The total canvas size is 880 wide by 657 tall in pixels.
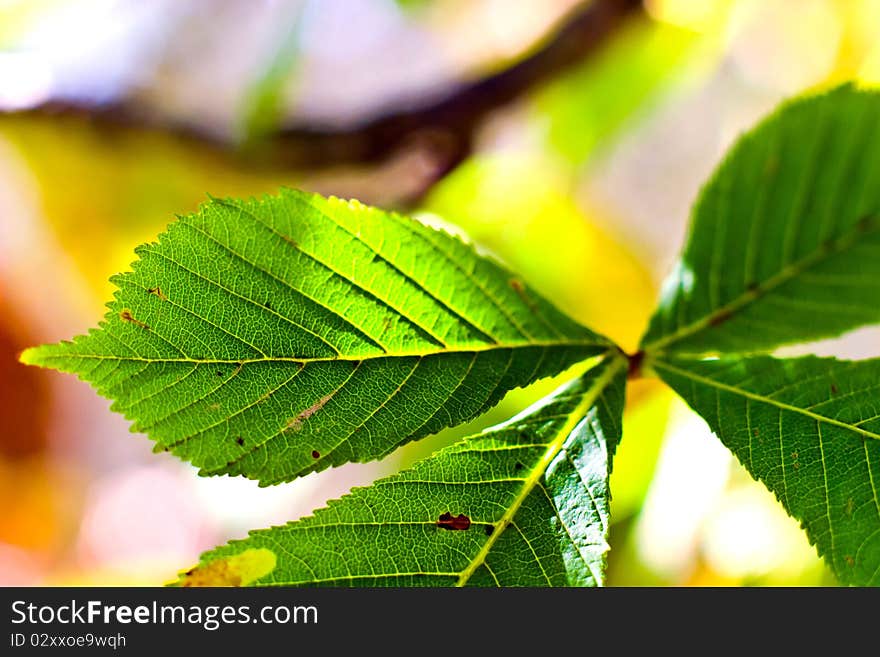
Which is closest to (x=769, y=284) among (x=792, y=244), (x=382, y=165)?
(x=792, y=244)

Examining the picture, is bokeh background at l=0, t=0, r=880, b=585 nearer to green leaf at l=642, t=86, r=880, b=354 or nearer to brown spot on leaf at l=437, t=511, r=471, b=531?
green leaf at l=642, t=86, r=880, b=354

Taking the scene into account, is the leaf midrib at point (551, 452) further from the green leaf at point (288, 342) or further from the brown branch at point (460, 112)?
the brown branch at point (460, 112)

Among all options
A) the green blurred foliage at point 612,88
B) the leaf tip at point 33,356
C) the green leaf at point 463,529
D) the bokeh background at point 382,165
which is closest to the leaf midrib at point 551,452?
the green leaf at point 463,529

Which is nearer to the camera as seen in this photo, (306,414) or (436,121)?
(306,414)

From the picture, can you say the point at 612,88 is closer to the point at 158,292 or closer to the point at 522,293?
the point at 522,293

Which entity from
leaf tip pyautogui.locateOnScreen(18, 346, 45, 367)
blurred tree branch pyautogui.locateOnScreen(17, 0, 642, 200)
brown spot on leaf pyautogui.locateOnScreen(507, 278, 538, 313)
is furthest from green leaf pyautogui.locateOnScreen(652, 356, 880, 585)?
blurred tree branch pyautogui.locateOnScreen(17, 0, 642, 200)

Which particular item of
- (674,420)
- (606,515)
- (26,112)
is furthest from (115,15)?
(606,515)
